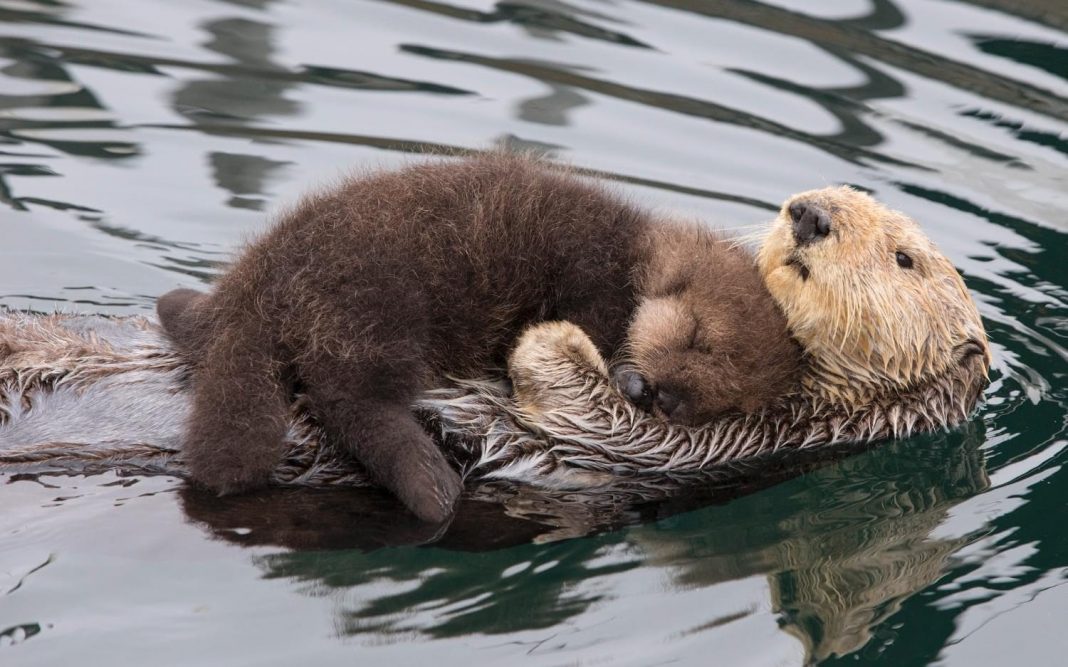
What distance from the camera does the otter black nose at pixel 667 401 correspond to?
15.8 feet

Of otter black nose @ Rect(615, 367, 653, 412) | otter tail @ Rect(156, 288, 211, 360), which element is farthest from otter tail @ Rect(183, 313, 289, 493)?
otter black nose @ Rect(615, 367, 653, 412)

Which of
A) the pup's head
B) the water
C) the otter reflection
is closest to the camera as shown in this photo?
the water

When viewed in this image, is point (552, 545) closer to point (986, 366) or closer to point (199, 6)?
point (986, 366)

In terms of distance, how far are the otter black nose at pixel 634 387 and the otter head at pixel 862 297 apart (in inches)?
24.3

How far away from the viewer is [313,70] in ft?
28.6

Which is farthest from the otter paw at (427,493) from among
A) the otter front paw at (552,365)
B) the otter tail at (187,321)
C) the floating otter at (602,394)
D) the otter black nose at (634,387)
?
the otter tail at (187,321)

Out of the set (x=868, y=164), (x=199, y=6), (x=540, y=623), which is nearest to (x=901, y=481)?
(x=540, y=623)

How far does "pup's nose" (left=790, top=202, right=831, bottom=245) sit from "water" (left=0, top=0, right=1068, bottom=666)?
36.0 inches

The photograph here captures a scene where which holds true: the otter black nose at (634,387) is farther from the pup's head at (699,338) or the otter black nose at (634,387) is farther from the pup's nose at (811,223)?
the pup's nose at (811,223)

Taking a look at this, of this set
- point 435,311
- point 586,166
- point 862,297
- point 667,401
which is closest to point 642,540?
point 667,401

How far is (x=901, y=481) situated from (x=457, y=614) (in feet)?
6.72

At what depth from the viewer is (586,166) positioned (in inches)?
310

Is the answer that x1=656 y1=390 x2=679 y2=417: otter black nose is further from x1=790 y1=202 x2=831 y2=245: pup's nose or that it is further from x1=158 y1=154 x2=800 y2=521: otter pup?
x1=790 y1=202 x2=831 y2=245: pup's nose

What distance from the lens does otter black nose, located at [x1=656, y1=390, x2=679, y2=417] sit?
4.82 meters
